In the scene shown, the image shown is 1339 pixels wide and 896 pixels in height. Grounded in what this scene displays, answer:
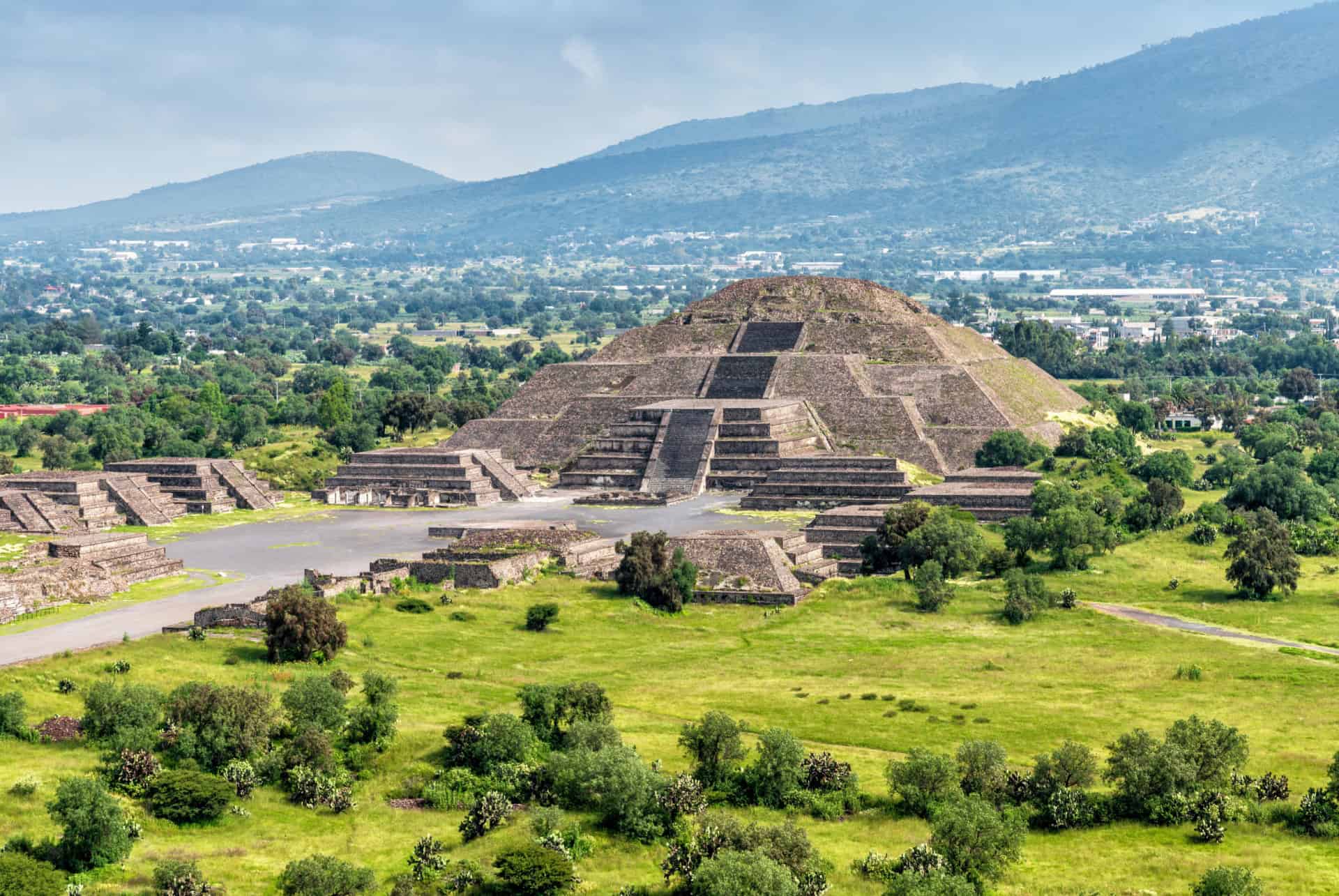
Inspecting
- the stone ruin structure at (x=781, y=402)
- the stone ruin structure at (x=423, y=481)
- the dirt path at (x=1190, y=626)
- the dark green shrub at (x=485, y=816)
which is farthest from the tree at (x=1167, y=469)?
the dark green shrub at (x=485, y=816)

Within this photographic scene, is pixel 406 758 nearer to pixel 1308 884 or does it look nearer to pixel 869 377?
pixel 1308 884

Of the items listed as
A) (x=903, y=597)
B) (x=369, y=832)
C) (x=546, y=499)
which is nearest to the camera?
(x=369, y=832)

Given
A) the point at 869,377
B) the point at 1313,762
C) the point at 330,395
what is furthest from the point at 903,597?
the point at 330,395

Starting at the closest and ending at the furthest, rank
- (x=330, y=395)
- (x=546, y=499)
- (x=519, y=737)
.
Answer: (x=519, y=737)
(x=546, y=499)
(x=330, y=395)

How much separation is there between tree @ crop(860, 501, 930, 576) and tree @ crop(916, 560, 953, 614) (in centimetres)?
670

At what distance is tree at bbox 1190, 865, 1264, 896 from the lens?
146ft

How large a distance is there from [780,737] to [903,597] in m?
32.1

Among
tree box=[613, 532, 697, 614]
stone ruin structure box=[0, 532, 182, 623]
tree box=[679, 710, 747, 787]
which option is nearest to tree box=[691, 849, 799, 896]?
tree box=[679, 710, 747, 787]

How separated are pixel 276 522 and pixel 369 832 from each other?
66292 mm

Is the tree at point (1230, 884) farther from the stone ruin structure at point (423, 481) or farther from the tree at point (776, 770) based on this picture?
the stone ruin structure at point (423, 481)

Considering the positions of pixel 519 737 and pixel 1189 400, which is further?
pixel 1189 400

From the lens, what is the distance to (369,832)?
52.3 m

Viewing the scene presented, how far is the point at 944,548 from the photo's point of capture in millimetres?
90562

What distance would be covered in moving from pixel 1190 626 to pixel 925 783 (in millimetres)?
30506
